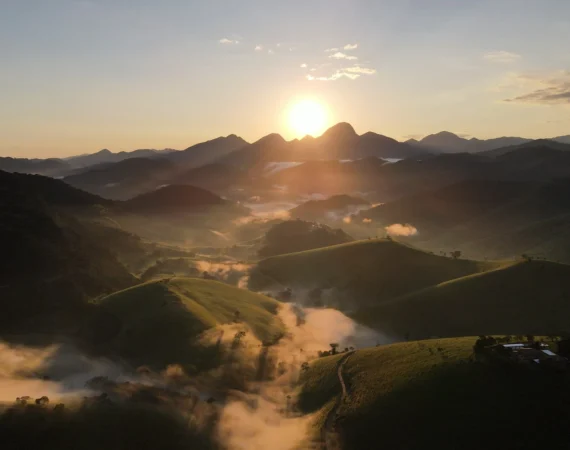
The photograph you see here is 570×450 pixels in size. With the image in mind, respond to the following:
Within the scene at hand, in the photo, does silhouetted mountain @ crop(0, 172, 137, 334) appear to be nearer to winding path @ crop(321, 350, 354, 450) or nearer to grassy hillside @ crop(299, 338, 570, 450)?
winding path @ crop(321, 350, 354, 450)

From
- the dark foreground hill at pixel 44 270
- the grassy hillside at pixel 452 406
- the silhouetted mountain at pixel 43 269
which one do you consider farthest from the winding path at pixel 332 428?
the dark foreground hill at pixel 44 270

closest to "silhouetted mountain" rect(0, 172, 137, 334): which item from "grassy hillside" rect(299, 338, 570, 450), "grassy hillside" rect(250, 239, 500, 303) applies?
"grassy hillside" rect(250, 239, 500, 303)

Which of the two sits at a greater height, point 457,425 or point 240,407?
point 457,425

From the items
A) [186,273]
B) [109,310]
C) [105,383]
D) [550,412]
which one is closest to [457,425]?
[550,412]

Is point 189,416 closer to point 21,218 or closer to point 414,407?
point 414,407

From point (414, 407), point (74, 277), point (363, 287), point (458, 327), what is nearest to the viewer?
point (414, 407)

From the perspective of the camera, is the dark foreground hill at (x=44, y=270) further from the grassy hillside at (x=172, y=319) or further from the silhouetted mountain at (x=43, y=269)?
the grassy hillside at (x=172, y=319)
